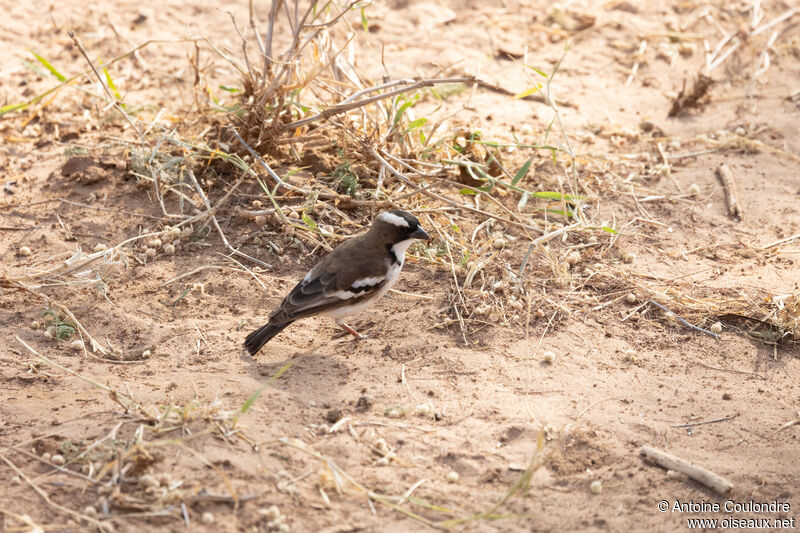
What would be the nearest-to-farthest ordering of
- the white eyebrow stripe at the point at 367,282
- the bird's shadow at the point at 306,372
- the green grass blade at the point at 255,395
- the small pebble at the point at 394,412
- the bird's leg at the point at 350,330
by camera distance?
1. the green grass blade at the point at 255,395
2. the small pebble at the point at 394,412
3. the bird's shadow at the point at 306,372
4. the white eyebrow stripe at the point at 367,282
5. the bird's leg at the point at 350,330

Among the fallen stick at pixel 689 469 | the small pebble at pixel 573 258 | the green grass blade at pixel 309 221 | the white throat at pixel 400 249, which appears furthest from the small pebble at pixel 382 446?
the small pebble at pixel 573 258

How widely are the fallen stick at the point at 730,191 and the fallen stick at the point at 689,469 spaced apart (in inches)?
120

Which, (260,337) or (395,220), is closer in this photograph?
(260,337)

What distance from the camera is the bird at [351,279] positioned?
4.90 metres

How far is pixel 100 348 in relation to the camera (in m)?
4.92

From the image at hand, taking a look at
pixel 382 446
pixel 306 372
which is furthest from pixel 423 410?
pixel 306 372

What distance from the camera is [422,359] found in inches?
192

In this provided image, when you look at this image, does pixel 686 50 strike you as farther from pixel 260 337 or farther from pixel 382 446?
pixel 382 446

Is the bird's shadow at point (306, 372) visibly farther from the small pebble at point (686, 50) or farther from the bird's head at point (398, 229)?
the small pebble at point (686, 50)

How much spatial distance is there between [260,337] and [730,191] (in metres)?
4.17

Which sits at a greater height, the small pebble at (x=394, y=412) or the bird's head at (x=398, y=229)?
the bird's head at (x=398, y=229)

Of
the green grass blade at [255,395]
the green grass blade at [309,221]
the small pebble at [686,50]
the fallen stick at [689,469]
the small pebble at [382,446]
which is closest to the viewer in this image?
the green grass blade at [255,395]

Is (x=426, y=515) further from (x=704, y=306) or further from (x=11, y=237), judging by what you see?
(x=11, y=237)

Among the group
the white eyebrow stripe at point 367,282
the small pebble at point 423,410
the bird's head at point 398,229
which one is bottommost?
the small pebble at point 423,410
